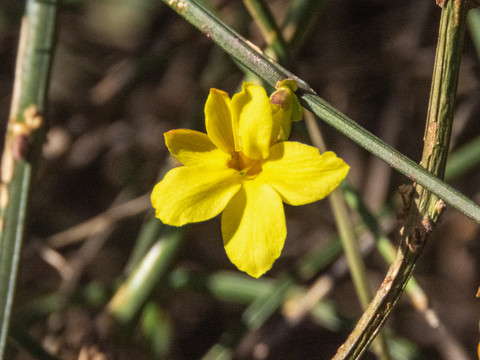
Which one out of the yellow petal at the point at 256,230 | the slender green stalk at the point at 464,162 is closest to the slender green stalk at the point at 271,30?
the yellow petal at the point at 256,230

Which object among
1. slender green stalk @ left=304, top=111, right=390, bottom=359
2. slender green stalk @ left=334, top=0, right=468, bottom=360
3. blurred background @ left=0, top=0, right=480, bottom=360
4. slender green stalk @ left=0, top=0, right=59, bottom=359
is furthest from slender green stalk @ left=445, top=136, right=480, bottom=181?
slender green stalk @ left=0, top=0, right=59, bottom=359

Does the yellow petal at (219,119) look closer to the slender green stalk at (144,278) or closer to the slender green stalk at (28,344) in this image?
the slender green stalk at (144,278)

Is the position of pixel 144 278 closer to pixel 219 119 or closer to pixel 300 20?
pixel 219 119

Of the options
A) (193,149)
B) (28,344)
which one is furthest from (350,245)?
(28,344)

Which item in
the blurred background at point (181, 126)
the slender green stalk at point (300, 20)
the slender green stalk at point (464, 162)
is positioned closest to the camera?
the slender green stalk at point (300, 20)

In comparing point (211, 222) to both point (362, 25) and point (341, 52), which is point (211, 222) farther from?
point (362, 25)

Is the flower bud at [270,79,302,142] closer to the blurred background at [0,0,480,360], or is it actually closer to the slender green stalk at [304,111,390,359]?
the slender green stalk at [304,111,390,359]
